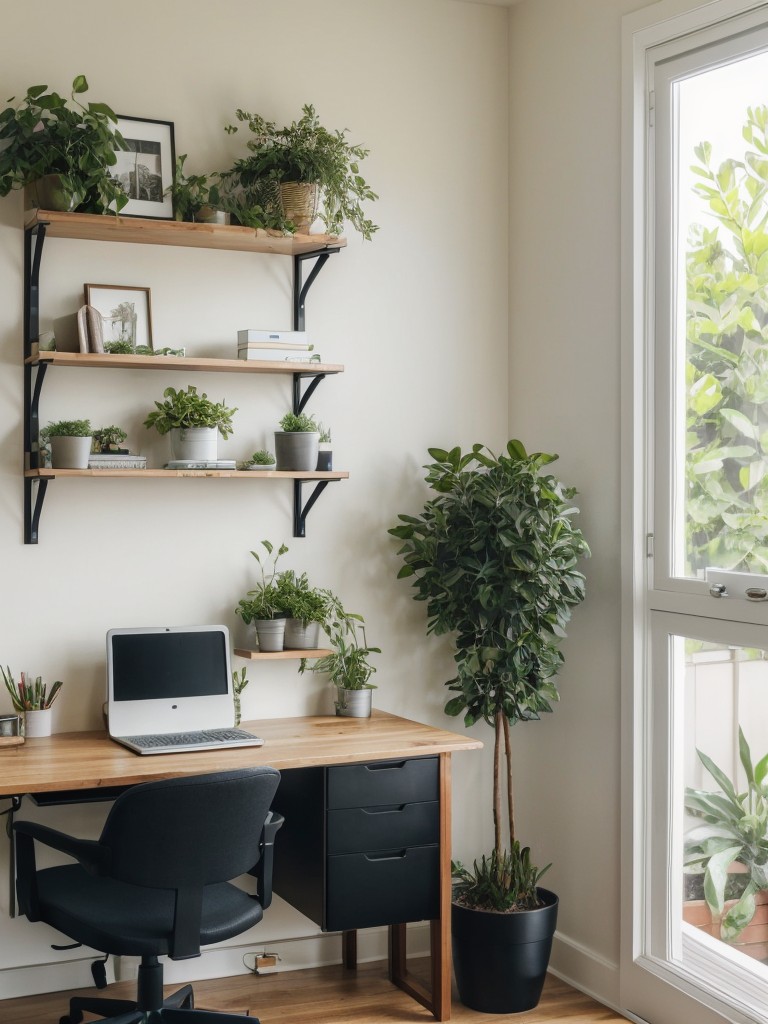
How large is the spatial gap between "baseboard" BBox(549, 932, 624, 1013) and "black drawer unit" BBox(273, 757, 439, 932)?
59 cm

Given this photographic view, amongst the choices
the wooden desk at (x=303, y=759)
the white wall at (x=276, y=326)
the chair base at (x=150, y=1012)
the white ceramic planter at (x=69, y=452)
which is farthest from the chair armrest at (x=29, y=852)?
the white ceramic planter at (x=69, y=452)

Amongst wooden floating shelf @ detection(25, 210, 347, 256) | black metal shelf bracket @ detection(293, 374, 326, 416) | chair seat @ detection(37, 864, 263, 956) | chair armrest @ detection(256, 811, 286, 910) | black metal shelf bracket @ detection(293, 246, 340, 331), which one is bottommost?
chair seat @ detection(37, 864, 263, 956)

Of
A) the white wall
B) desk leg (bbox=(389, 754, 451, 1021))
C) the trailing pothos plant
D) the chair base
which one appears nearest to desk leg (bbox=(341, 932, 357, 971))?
the white wall

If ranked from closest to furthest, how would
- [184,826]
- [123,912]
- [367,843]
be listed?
[184,826] < [123,912] < [367,843]

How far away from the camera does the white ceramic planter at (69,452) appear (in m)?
3.08

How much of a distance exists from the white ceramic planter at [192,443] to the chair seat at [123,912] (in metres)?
1.12

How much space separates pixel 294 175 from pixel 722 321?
1280 millimetres

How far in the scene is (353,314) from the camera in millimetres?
3639

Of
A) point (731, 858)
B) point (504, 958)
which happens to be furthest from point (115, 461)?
point (731, 858)

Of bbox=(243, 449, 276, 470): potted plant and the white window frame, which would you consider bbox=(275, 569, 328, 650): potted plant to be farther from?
the white window frame

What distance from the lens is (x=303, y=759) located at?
2.88m

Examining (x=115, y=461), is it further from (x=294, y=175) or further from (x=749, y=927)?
(x=749, y=927)

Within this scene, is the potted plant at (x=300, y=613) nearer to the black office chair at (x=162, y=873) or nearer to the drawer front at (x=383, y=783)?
the drawer front at (x=383, y=783)

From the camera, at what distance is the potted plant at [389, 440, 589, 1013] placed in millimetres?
3230
